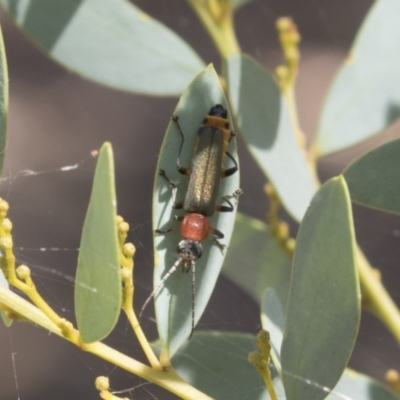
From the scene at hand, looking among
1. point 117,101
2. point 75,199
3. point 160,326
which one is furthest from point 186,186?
point 117,101

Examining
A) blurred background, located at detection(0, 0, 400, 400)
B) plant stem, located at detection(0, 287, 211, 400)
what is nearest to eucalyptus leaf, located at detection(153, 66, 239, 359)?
plant stem, located at detection(0, 287, 211, 400)

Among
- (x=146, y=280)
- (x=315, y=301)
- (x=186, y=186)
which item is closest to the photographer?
(x=315, y=301)

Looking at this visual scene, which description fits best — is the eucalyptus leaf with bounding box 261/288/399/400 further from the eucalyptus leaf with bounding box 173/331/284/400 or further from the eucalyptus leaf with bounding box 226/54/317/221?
the eucalyptus leaf with bounding box 226/54/317/221

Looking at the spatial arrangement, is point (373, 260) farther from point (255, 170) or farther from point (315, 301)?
point (315, 301)

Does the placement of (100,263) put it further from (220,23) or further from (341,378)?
(220,23)

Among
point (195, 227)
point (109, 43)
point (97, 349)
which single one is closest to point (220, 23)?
point (109, 43)
